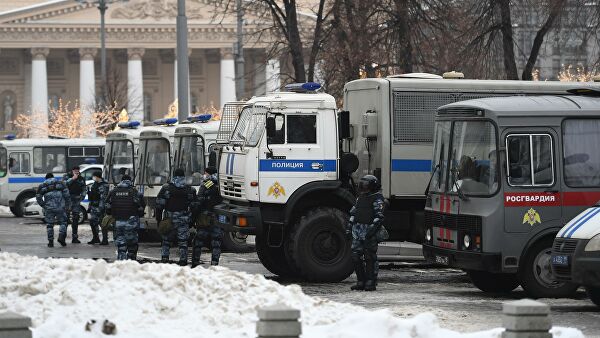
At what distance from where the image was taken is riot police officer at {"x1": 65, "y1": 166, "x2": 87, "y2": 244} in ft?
109

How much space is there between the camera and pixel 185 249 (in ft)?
79.6

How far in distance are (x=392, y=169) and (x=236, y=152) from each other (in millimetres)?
2394

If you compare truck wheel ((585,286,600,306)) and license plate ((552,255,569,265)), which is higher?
license plate ((552,255,569,265))

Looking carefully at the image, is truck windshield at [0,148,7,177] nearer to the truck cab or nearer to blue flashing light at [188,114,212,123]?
blue flashing light at [188,114,212,123]

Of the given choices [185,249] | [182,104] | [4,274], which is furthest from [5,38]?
[4,274]

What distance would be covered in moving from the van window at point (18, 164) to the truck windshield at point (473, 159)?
31.9 metres

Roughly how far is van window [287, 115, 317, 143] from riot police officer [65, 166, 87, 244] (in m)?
12.3

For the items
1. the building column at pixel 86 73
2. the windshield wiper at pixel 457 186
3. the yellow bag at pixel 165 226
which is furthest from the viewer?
the building column at pixel 86 73

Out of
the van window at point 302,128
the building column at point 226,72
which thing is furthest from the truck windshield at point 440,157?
the building column at point 226,72

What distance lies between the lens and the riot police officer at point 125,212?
24125 millimetres

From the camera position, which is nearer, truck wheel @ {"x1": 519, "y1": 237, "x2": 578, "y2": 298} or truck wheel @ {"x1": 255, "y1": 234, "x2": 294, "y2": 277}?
truck wheel @ {"x1": 519, "y1": 237, "x2": 578, "y2": 298}

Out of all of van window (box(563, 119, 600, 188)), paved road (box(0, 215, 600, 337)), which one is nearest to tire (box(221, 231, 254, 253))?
paved road (box(0, 215, 600, 337))

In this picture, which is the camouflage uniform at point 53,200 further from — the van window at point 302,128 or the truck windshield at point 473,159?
the truck windshield at point 473,159

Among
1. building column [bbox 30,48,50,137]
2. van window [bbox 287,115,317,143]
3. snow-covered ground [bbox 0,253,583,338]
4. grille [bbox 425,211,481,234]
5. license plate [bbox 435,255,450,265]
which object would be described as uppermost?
building column [bbox 30,48,50,137]
